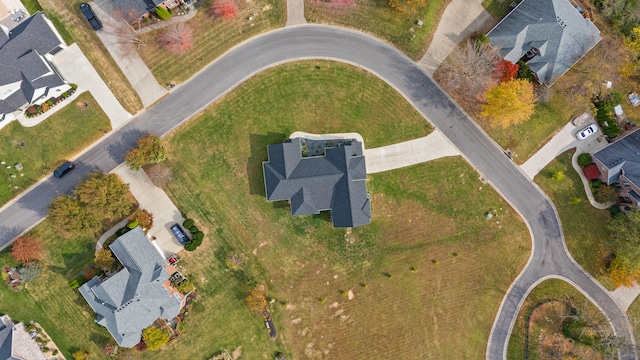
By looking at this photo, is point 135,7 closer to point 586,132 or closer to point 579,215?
point 586,132

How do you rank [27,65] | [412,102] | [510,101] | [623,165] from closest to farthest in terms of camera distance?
[27,65] < [510,101] < [623,165] < [412,102]

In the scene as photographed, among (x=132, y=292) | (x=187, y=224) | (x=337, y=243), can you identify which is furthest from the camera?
(x=337, y=243)

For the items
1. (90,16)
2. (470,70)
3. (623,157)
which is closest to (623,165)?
(623,157)

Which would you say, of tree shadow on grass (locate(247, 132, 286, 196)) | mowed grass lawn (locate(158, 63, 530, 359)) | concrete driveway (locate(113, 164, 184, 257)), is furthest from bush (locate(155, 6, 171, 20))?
concrete driveway (locate(113, 164, 184, 257))

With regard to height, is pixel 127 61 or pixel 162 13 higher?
pixel 162 13

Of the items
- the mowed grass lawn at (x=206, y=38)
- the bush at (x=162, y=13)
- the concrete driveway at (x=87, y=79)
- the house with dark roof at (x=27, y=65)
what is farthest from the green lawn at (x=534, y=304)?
the house with dark roof at (x=27, y=65)

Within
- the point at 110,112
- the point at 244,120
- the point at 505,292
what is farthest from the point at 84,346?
the point at 505,292

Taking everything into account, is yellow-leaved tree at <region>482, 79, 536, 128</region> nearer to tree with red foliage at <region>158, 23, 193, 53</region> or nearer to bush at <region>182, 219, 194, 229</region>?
tree with red foliage at <region>158, 23, 193, 53</region>

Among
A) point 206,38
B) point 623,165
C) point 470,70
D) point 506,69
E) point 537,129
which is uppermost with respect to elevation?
point 206,38
